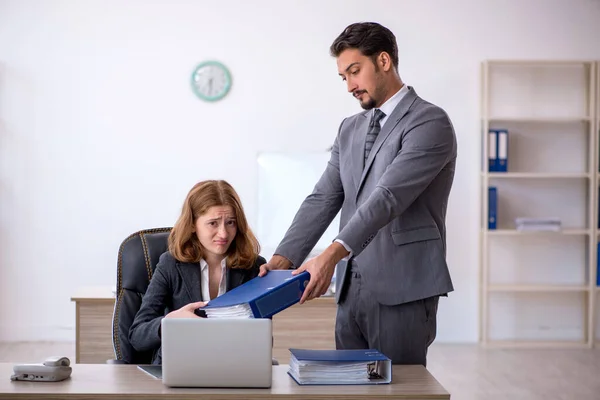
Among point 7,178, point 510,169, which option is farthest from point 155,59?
point 510,169

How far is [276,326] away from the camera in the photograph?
3.93m

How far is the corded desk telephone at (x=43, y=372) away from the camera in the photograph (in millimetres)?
1999

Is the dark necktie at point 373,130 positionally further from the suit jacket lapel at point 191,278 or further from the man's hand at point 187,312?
the man's hand at point 187,312

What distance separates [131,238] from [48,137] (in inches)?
127

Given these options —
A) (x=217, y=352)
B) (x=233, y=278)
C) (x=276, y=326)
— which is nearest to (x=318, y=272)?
(x=217, y=352)

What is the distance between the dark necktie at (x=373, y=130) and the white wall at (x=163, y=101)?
10.5 feet

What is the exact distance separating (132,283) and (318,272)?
0.80 m

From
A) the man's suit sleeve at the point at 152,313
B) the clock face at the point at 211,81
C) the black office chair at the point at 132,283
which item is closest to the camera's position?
the man's suit sleeve at the point at 152,313

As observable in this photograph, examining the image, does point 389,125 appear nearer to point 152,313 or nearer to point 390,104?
point 390,104

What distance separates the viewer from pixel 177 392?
1.87 m

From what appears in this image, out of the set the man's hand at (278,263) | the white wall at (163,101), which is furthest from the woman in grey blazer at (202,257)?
the white wall at (163,101)

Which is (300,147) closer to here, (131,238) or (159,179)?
(159,179)

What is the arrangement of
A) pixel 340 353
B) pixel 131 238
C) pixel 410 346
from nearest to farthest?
pixel 340 353 → pixel 410 346 → pixel 131 238

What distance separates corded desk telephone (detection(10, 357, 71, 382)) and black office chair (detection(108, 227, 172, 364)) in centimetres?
57
